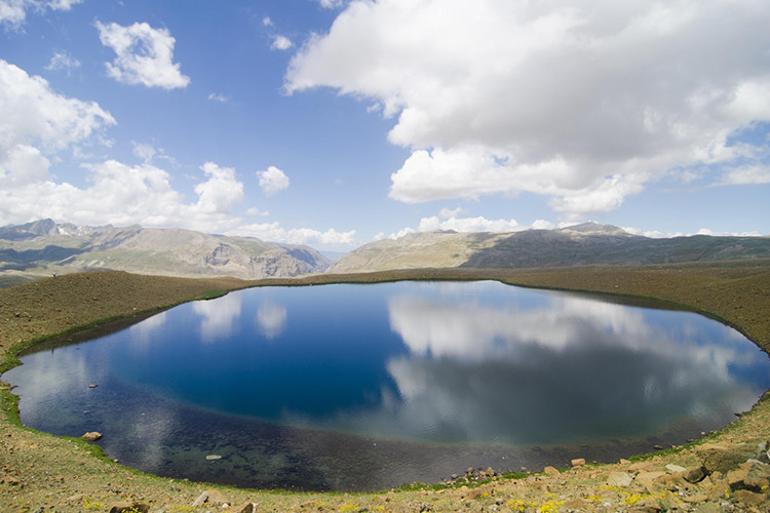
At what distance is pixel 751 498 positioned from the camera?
9789 mm

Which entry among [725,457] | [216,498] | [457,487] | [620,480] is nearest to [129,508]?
[216,498]

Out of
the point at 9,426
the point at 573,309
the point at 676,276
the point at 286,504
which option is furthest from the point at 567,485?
the point at 676,276

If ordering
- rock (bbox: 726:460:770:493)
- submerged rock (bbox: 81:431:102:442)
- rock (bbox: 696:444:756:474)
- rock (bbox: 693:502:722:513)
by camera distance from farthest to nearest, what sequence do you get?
1. submerged rock (bbox: 81:431:102:442)
2. rock (bbox: 696:444:756:474)
3. rock (bbox: 726:460:770:493)
4. rock (bbox: 693:502:722:513)

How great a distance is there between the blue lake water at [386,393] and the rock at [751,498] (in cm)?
1157

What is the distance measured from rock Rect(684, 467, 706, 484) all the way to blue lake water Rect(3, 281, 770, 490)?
881 cm

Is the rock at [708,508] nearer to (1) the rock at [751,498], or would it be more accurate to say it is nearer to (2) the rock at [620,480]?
(1) the rock at [751,498]

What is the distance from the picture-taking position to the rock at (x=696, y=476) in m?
12.6

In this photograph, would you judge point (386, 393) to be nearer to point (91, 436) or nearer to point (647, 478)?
point (647, 478)

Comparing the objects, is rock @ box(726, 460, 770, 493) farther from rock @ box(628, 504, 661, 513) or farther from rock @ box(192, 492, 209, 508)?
rock @ box(192, 492, 209, 508)

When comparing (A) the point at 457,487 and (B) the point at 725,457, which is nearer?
(B) the point at 725,457

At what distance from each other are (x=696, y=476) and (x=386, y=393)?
2105 cm

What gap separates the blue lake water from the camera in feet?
71.6

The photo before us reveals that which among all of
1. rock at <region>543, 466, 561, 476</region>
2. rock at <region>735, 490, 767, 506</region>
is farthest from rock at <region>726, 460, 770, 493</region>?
rock at <region>543, 466, 561, 476</region>

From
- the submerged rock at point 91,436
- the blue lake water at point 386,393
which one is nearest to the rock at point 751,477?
the blue lake water at point 386,393
